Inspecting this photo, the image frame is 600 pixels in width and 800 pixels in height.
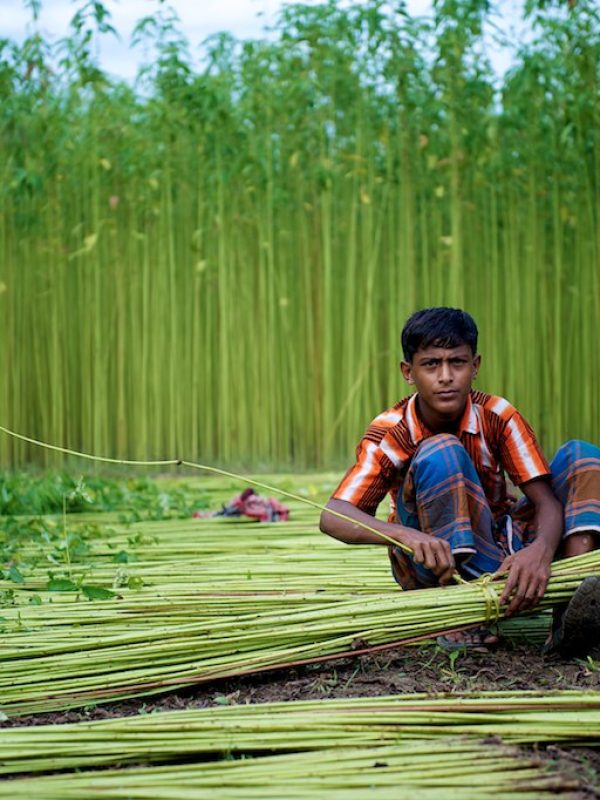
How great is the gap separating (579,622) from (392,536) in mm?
Answer: 411

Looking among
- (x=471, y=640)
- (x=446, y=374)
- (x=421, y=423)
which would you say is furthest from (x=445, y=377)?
(x=471, y=640)

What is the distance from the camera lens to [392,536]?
→ 2348 mm

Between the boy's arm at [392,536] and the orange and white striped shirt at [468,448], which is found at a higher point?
the orange and white striped shirt at [468,448]

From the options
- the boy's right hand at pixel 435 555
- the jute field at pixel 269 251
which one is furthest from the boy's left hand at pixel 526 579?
the jute field at pixel 269 251

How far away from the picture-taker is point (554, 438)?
562 centimetres

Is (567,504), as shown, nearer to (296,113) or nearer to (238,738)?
(238,738)

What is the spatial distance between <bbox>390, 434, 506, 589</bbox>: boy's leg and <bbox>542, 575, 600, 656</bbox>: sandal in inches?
8.1

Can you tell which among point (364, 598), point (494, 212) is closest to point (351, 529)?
point (364, 598)

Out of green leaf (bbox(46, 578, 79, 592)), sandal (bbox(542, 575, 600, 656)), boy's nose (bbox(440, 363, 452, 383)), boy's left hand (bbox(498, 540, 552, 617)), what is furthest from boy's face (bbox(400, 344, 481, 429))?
green leaf (bbox(46, 578, 79, 592))

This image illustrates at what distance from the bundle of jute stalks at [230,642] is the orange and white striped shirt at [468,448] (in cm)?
24

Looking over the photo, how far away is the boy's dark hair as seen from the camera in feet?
7.93

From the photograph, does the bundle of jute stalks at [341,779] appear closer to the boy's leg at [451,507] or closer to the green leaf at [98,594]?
the boy's leg at [451,507]

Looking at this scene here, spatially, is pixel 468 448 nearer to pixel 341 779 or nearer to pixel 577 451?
pixel 577 451

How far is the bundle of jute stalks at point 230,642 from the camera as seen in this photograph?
7.03 ft
